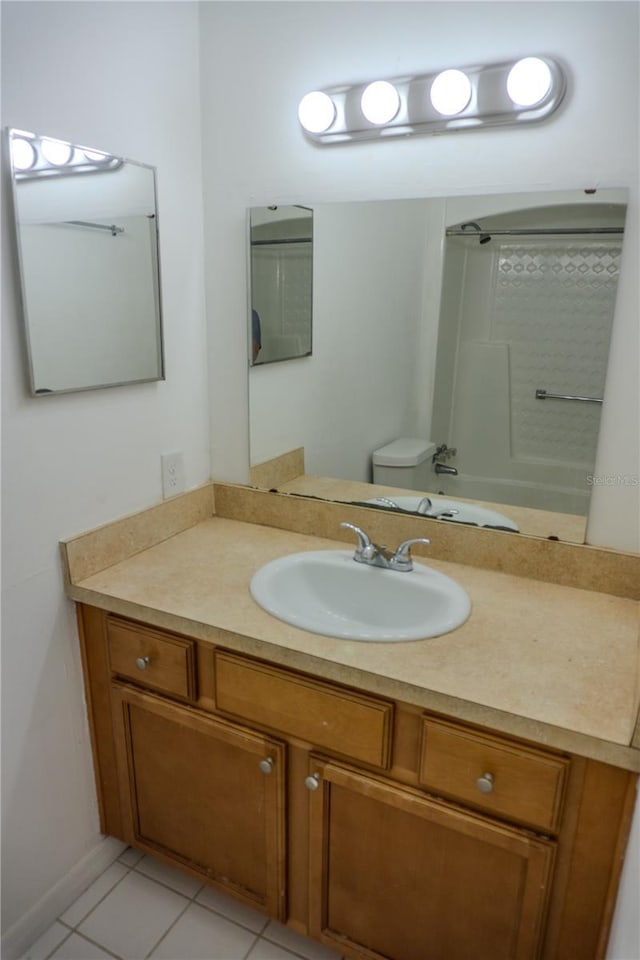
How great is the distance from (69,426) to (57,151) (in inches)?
21.7

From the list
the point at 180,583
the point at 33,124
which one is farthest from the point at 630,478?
the point at 33,124

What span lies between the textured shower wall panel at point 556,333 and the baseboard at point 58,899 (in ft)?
4.85

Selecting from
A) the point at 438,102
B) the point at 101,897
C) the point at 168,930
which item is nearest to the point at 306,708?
the point at 168,930

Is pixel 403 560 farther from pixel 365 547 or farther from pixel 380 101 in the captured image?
pixel 380 101

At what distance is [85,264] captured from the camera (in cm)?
132

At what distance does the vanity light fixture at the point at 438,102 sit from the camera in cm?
122

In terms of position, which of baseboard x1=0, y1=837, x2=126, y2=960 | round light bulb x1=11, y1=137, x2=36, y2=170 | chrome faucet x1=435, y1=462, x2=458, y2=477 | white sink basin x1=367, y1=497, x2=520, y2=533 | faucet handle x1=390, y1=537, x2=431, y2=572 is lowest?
baseboard x1=0, y1=837, x2=126, y2=960

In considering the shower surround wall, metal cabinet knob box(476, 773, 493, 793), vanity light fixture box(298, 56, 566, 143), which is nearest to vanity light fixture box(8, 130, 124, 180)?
vanity light fixture box(298, 56, 566, 143)

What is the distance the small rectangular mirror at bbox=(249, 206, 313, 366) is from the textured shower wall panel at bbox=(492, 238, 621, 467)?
0.50m

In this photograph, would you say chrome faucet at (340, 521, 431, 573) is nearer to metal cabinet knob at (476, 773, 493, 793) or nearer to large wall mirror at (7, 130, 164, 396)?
metal cabinet knob at (476, 773, 493, 793)

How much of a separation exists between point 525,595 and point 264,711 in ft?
2.03

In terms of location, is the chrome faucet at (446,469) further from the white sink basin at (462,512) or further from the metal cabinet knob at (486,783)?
the metal cabinet knob at (486,783)

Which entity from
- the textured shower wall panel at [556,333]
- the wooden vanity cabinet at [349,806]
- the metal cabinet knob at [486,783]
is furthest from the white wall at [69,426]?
the metal cabinet knob at [486,783]

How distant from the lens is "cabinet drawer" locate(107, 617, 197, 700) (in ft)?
4.32
